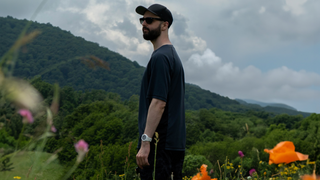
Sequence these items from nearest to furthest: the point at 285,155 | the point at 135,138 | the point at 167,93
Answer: the point at 285,155 < the point at 167,93 < the point at 135,138

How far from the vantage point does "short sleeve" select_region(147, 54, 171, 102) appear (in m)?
1.71

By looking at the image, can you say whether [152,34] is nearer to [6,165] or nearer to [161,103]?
[161,103]

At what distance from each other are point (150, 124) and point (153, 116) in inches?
2.1

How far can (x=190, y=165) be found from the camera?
15.7 meters

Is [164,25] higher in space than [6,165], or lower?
higher

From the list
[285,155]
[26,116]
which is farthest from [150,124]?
[285,155]

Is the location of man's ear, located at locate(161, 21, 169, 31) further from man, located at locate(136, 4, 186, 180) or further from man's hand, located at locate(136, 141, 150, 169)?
man's hand, located at locate(136, 141, 150, 169)

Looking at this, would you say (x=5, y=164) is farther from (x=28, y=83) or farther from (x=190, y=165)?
(x=190, y=165)

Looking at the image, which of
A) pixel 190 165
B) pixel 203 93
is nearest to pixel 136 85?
pixel 203 93

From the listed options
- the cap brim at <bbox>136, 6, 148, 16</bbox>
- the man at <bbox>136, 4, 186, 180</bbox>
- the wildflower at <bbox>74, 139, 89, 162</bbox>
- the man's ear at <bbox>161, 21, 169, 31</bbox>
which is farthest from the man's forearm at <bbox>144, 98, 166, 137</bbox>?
the wildflower at <bbox>74, 139, 89, 162</bbox>

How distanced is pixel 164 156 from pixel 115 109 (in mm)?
35526

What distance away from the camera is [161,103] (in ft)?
5.60

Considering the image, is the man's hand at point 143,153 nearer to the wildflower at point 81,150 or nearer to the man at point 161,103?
the man at point 161,103

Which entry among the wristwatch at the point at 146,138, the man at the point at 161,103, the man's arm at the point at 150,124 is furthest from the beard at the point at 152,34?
the wristwatch at the point at 146,138
